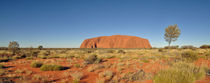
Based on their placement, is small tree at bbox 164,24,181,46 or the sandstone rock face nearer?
small tree at bbox 164,24,181,46

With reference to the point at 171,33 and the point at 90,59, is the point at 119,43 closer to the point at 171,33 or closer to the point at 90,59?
the point at 171,33

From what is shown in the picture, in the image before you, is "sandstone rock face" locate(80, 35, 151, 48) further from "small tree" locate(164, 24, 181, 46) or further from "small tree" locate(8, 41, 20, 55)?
"small tree" locate(8, 41, 20, 55)

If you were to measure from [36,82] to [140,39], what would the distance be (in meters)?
112

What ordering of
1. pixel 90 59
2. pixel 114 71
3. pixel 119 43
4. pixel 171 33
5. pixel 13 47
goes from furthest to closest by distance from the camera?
pixel 119 43 → pixel 171 33 → pixel 13 47 → pixel 90 59 → pixel 114 71

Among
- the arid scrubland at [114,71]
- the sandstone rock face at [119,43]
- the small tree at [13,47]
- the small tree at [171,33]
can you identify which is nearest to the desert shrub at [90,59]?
the arid scrubland at [114,71]

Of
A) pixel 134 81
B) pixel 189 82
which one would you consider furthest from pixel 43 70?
pixel 189 82

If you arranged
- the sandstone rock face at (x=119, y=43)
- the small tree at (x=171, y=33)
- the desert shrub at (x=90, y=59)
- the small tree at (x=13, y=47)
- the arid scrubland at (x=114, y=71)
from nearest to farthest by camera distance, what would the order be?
the arid scrubland at (x=114, y=71) → the desert shrub at (x=90, y=59) → the small tree at (x=13, y=47) → the small tree at (x=171, y=33) → the sandstone rock face at (x=119, y=43)

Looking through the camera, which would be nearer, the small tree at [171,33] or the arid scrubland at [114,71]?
the arid scrubland at [114,71]

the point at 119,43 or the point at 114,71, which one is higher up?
the point at 119,43

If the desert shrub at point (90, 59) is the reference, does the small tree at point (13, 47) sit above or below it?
above

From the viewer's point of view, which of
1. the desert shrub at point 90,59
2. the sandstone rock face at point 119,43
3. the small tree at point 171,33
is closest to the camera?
the desert shrub at point 90,59

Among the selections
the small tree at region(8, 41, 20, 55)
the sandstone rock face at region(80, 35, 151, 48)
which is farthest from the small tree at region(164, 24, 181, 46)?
the sandstone rock face at region(80, 35, 151, 48)

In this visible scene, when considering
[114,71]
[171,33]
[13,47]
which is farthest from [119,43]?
[114,71]

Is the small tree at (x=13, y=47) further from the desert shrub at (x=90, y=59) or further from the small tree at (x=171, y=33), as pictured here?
the small tree at (x=171, y=33)
